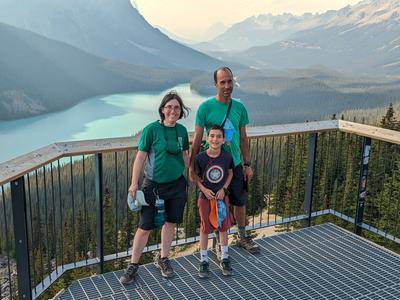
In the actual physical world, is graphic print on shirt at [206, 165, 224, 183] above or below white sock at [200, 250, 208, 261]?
above

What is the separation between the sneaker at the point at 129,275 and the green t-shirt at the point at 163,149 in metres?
0.66

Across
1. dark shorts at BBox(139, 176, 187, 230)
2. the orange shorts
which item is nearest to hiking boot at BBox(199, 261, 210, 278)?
the orange shorts

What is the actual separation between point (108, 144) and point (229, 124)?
83 cm

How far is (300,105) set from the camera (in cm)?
8538

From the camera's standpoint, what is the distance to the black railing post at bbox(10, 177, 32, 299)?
2434 millimetres

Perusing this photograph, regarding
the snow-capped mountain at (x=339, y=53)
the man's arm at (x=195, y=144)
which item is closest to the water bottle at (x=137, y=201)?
the man's arm at (x=195, y=144)

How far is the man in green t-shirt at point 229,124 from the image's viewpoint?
9.88 ft

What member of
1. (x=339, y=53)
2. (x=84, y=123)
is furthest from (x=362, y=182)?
(x=339, y=53)

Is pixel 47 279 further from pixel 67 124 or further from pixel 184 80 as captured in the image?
pixel 184 80

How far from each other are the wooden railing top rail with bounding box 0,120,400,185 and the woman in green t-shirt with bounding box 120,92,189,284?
0.24 metres

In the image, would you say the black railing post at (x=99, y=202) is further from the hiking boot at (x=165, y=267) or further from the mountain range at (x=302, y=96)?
the mountain range at (x=302, y=96)

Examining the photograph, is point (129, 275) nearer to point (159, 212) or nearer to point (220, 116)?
point (159, 212)

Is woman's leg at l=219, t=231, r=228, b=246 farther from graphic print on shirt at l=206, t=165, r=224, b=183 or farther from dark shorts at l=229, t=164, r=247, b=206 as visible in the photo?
graphic print on shirt at l=206, t=165, r=224, b=183

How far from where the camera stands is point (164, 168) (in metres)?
2.87
